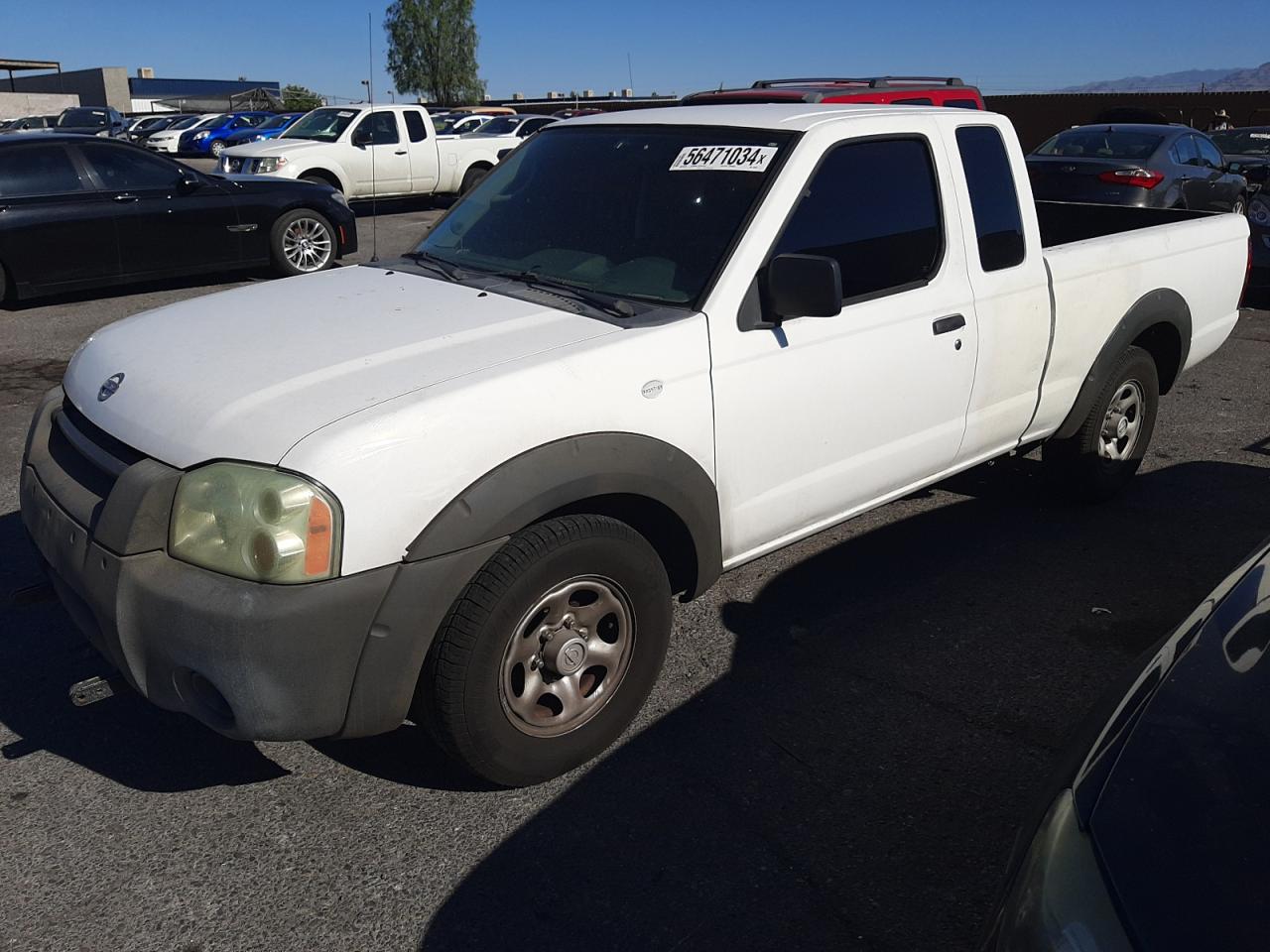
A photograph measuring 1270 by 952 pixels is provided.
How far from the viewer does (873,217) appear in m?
3.88

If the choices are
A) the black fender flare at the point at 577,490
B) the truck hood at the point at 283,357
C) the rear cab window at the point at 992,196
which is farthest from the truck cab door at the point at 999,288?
the truck hood at the point at 283,357

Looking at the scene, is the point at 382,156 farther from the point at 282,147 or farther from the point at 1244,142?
the point at 1244,142

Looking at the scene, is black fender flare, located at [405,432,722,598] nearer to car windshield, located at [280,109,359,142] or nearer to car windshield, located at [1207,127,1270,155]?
car windshield, located at [280,109,359,142]

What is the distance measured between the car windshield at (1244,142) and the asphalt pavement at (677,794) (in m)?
14.5

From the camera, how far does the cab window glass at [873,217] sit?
12.1 feet

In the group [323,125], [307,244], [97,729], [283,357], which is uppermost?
[323,125]

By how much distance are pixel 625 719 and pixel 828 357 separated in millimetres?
1320

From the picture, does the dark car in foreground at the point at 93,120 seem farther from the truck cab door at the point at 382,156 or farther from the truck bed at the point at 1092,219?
the truck bed at the point at 1092,219

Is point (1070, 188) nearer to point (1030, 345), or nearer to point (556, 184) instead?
point (1030, 345)

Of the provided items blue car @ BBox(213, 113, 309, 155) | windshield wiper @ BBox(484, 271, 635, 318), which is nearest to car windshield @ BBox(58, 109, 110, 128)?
blue car @ BBox(213, 113, 309, 155)

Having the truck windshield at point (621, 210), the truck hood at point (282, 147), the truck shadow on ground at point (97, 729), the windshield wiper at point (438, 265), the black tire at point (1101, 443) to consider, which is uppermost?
the truck hood at point (282, 147)

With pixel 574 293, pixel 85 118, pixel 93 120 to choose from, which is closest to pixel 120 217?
pixel 574 293

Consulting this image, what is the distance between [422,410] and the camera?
8.92ft

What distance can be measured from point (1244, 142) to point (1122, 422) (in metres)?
14.3
